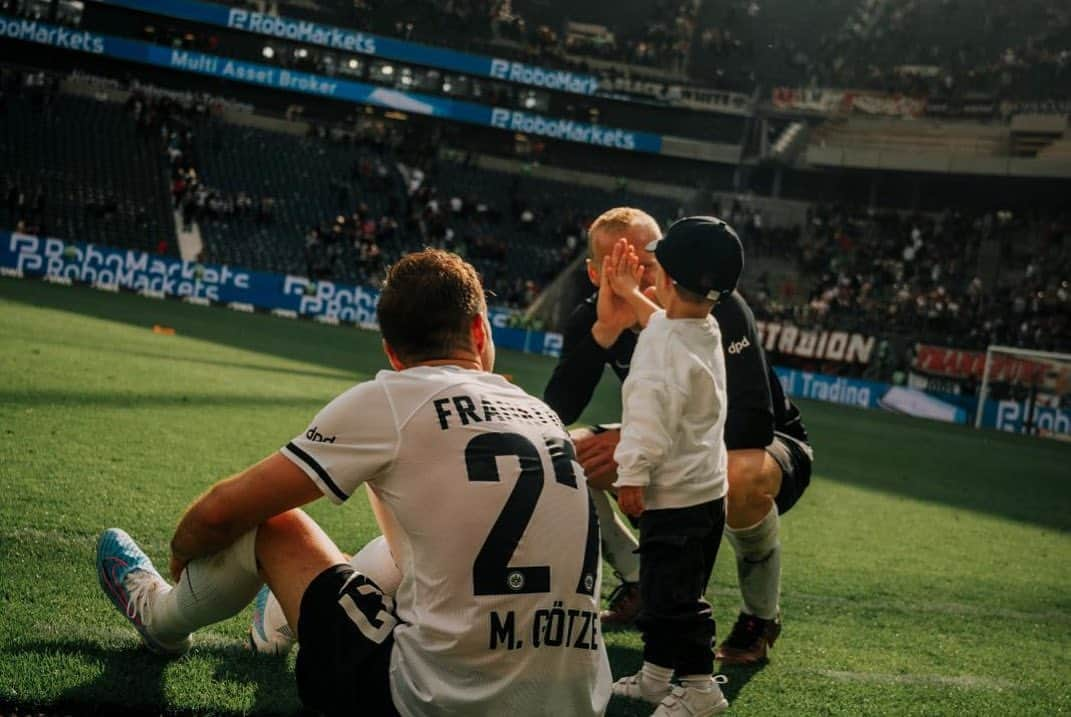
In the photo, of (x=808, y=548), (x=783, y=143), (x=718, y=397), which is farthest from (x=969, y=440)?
(x=783, y=143)

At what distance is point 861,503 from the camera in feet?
34.0

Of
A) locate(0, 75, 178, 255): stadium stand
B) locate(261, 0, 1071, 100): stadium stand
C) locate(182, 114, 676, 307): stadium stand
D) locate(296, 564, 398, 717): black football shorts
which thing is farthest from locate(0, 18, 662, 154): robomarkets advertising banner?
locate(296, 564, 398, 717): black football shorts

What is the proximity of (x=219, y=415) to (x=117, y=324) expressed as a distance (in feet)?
31.9

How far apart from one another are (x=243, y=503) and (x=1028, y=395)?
88.1 ft

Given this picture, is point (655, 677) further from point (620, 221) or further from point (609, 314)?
point (620, 221)

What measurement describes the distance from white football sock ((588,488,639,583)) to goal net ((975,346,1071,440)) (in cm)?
2290

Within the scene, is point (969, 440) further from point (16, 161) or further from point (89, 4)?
point (89, 4)

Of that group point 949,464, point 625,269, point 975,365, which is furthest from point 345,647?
point 975,365

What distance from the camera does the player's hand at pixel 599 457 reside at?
15.5 ft

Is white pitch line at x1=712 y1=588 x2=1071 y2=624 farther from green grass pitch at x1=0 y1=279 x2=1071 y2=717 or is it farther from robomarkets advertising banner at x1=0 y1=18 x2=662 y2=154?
robomarkets advertising banner at x1=0 y1=18 x2=662 y2=154

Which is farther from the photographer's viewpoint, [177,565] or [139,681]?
[139,681]

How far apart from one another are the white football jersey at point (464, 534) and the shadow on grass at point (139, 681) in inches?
43.3

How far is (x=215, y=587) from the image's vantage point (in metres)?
3.11

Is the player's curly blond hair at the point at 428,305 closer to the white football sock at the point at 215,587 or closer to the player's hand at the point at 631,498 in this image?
the white football sock at the point at 215,587
